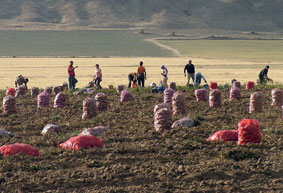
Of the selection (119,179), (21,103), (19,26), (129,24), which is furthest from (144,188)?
(129,24)

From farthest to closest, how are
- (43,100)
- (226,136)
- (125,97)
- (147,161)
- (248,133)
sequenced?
(125,97), (43,100), (226,136), (248,133), (147,161)

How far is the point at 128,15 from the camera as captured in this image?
19000 cm

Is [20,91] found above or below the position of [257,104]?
above

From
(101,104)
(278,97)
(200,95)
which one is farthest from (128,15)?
(101,104)

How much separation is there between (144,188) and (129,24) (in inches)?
6461

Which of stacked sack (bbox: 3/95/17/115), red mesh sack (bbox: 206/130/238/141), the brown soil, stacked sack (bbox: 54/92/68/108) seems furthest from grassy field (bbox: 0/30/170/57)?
red mesh sack (bbox: 206/130/238/141)

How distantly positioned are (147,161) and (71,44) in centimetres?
9850

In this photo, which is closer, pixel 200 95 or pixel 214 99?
pixel 214 99

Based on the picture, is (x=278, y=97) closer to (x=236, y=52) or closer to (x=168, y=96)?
(x=168, y=96)

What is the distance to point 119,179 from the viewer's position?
12.7 metres

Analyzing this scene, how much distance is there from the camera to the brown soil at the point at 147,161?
12352 mm

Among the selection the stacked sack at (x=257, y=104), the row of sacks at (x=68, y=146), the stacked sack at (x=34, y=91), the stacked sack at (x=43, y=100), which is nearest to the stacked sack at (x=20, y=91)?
the stacked sack at (x=34, y=91)

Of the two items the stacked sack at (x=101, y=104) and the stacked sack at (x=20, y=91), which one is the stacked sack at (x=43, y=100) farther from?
the stacked sack at (x=20, y=91)

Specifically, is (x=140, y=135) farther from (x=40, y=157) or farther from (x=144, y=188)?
(x=144, y=188)
